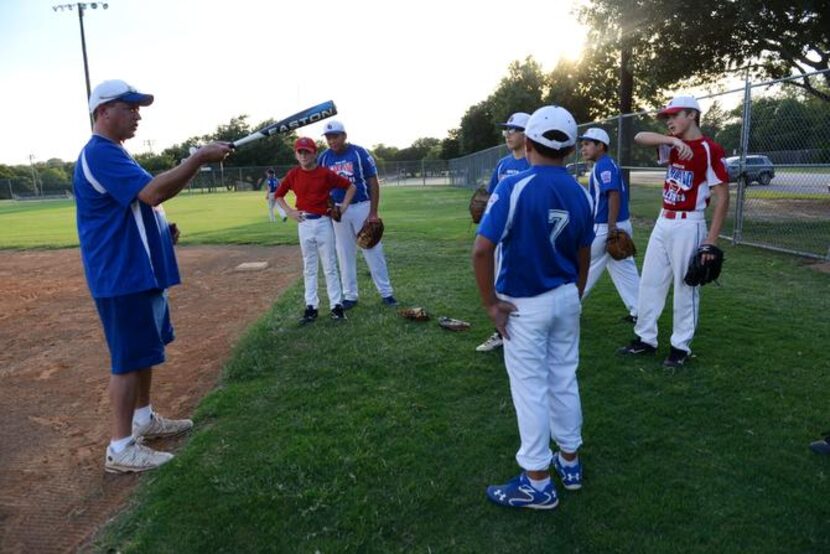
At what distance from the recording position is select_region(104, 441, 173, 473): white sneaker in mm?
3473

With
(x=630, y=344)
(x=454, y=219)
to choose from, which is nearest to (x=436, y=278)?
(x=630, y=344)

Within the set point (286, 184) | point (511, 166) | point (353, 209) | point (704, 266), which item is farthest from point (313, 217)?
point (704, 266)

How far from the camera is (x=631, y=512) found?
9.29ft

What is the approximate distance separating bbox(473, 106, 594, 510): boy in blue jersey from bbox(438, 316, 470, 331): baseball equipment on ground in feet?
9.26

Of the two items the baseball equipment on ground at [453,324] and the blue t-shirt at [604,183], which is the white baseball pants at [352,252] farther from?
the blue t-shirt at [604,183]

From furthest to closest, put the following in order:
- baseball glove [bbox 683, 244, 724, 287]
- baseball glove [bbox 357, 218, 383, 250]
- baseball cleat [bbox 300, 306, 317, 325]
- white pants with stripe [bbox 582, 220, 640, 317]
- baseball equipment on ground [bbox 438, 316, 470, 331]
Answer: baseball glove [bbox 357, 218, 383, 250] < baseball cleat [bbox 300, 306, 317, 325] < baseball equipment on ground [bbox 438, 316, 470, 331] < white pants with stripe [bbox 582, 220, 640, 317] < baseball glove [bbox 683, 244, 724, 287]

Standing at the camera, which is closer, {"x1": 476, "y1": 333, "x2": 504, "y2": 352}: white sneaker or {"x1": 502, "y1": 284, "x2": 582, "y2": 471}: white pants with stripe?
{"x1": 502, "y1": 284, "x2": 582, "y2": 471}: white pants with stripe

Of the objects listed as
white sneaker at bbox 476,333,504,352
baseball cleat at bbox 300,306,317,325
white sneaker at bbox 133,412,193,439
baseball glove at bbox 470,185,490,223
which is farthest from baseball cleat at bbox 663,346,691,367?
white sneaker at bbox 133,412,193,439

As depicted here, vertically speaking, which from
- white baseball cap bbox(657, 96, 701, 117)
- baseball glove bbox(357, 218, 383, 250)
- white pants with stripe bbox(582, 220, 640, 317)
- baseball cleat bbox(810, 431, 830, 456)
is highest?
white baseball cap bbox(657, 96, 701, 117)

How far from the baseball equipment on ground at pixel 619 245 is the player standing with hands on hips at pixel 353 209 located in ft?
8.89

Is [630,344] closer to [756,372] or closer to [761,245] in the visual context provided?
[756,372]

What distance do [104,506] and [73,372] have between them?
2.63 metres

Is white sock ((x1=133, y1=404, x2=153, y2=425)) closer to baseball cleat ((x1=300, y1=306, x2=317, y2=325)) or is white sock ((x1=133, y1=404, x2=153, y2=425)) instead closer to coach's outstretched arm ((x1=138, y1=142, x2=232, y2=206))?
coach's outstretched arm ((x1=138, y1=142, x2=232, y2=206))

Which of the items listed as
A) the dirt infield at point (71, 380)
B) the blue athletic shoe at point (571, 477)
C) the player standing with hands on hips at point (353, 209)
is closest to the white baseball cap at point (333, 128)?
the player standing with hands on hips at point (353, 209)
